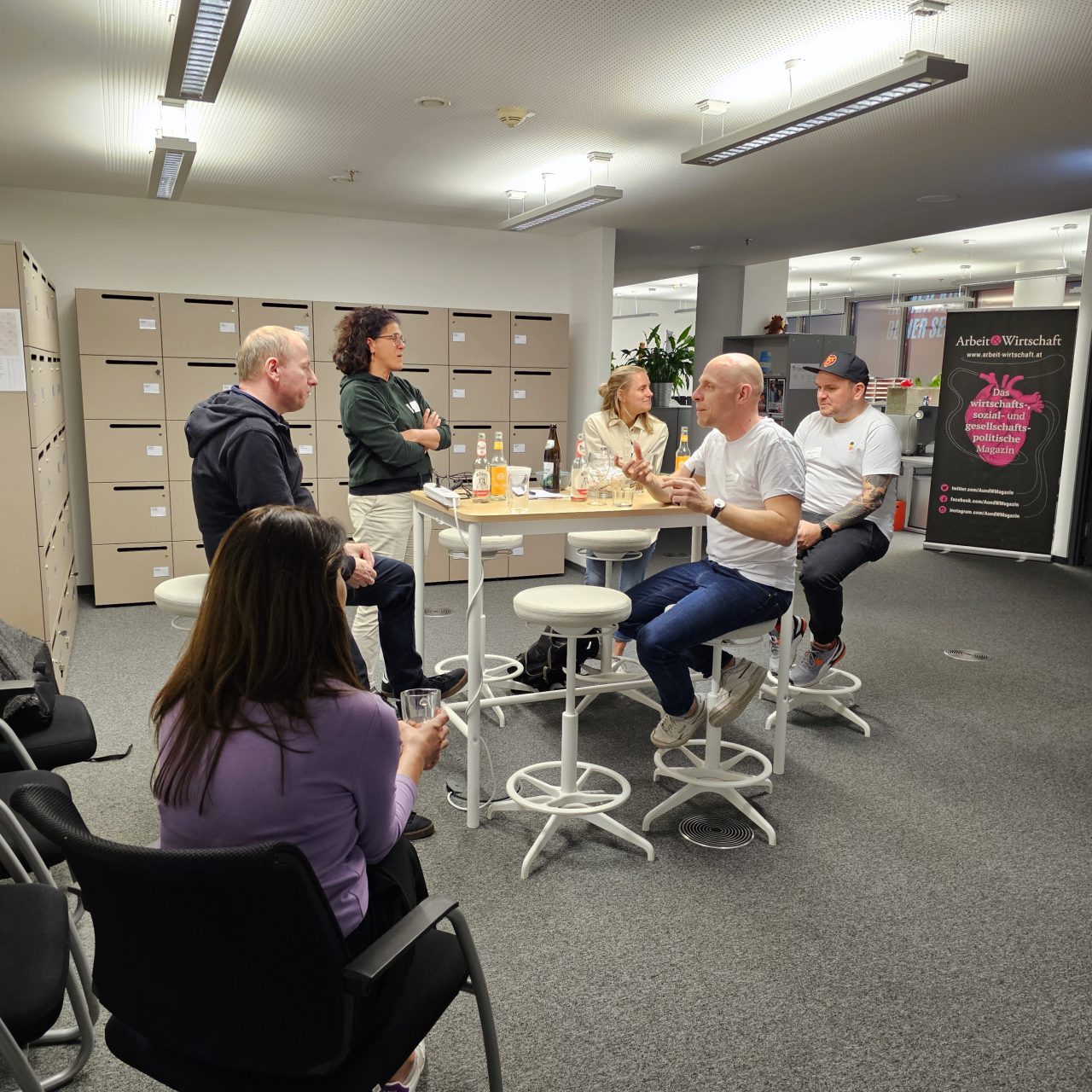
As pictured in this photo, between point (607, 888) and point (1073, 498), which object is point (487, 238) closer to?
point (1073, 498)

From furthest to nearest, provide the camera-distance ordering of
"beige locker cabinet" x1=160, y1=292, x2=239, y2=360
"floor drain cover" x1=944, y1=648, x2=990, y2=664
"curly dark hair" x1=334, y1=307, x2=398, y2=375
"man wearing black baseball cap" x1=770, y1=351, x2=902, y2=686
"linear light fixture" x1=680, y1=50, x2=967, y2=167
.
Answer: "beige locker cabinet" x1=160, y1=292, x2=239, y2=360 → "floor drain cover" x1=944, y1=648, x2=990, y2=664 → "man wearing black baseball cap" x1=770, y1=351, x2=902, y2=686 → "curly dark hair" x1=334, y1=307, x2=398, y2=375 → "linear light fixture" x1=680, y1=50, x2=967, y2=167

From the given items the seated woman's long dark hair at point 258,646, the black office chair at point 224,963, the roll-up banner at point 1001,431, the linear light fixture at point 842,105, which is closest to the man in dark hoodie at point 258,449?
the seated woman's long dark hair at point 258,646

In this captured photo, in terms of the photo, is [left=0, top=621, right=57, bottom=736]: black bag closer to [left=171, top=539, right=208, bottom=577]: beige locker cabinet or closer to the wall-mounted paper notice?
the wall-mounted paper notice

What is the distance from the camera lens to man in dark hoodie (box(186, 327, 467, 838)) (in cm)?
268

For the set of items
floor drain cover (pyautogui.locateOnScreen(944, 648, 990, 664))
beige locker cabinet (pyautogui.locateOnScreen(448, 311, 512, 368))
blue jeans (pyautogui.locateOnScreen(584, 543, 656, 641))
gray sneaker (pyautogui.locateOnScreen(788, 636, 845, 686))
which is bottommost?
floor drain cover (pyautogui.locateOnScreen(944, 648, 990, 664))

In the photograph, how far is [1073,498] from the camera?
23.7 feet

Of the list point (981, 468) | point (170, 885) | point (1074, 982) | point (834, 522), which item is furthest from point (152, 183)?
point (981, 468)

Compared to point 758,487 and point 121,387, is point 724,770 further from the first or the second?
point 121,387

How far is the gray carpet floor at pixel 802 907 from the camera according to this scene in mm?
1896

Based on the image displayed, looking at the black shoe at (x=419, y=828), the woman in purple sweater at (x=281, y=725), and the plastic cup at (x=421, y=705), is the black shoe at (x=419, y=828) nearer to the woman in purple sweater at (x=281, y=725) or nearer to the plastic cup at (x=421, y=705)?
the plastic cup at (x=421, y=705)

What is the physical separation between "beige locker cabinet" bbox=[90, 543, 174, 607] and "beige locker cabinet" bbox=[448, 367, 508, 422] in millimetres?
2216

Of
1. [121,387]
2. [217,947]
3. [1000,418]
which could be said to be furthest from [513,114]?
[1000,418]

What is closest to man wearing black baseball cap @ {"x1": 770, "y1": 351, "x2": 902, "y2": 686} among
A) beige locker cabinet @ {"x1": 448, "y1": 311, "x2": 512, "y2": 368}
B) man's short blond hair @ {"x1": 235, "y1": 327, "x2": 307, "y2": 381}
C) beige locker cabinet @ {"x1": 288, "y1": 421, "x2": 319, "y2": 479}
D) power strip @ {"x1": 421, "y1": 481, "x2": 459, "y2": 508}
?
power strip @ {"x1": 421, "y1": 481, "x2": 459, "y2": 508}

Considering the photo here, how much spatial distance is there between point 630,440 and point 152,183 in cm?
296
